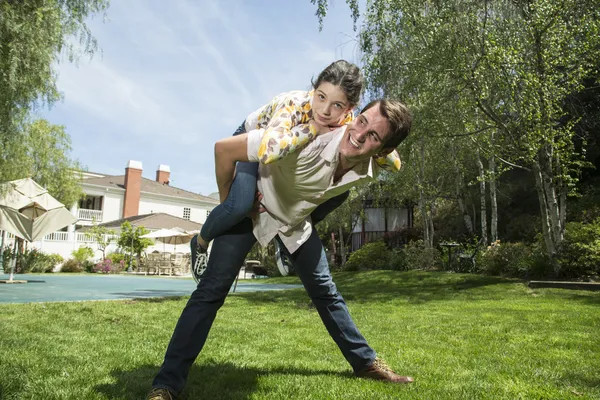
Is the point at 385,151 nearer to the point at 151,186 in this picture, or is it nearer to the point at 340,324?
the point at 340,324

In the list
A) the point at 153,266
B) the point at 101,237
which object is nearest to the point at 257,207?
the point at 153,266

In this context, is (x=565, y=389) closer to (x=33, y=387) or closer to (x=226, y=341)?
(x=226, y=341)

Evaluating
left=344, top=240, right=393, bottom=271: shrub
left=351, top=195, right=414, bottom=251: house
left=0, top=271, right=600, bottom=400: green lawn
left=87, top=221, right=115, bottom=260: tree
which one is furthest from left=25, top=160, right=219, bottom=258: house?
left=0, top=271, right=600, bottom=400: green lawn

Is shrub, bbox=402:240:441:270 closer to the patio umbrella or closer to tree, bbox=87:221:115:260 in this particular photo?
the patio umbrella

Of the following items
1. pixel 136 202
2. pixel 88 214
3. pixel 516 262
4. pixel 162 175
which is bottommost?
pixel 516 262

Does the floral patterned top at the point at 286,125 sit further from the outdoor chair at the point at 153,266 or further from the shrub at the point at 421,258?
the outdoor chair at the point at 153,266

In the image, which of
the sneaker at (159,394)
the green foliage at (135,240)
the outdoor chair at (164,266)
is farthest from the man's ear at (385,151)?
the green foliage at (135,240)

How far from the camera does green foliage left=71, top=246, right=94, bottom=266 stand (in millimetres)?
25203

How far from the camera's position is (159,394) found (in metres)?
2.27

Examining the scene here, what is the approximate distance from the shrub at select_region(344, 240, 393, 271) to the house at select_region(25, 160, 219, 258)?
53.9 ft

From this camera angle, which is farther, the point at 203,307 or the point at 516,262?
the point at 516,262

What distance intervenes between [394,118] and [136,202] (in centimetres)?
4159

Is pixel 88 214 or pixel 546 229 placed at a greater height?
pixel 88 214

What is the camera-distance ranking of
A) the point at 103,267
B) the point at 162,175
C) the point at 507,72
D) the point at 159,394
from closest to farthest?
the point at 159,394 → the point at 507,72 → the point at 103,267 → the point at 162,175
